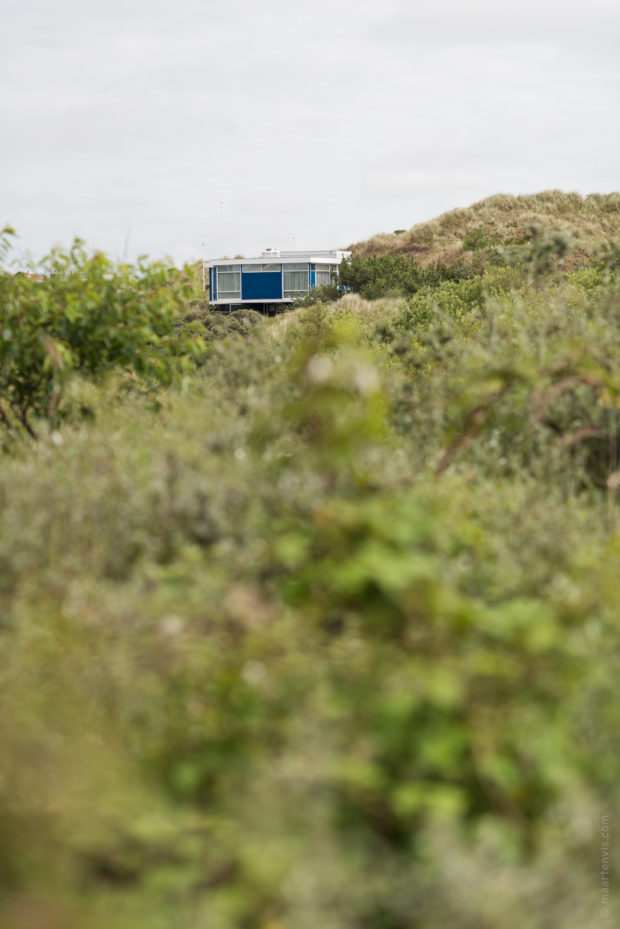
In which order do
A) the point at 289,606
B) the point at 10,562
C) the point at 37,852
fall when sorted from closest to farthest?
the point at 37,852, the point at 289,606, the point at 10,562

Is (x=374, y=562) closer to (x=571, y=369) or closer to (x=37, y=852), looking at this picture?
(x=37, y=852)

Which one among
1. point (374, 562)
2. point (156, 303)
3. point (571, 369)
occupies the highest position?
point (156, 303)

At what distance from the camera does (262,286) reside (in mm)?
62281

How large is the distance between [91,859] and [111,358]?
493 centimetres

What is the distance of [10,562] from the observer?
3539 mm

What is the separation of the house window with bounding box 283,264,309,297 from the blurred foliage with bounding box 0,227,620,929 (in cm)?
5710

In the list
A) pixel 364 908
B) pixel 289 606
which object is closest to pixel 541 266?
pixel 289 606

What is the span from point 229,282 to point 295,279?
4.75 m

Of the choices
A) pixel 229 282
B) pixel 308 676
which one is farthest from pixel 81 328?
pixel 229 282

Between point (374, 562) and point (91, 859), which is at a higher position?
point (374, 562)

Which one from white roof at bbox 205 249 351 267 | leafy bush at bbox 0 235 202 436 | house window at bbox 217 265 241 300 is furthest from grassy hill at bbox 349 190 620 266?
leafy bush at bbox 0 235 202 436

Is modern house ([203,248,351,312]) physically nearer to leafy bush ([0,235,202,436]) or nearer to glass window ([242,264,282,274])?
glass window ([242,264,282,274])

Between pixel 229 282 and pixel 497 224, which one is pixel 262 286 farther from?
pixel 497 224

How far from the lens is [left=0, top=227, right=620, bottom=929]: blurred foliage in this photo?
2143mm
